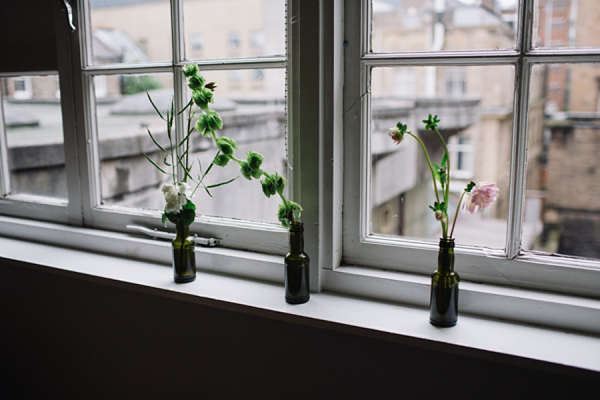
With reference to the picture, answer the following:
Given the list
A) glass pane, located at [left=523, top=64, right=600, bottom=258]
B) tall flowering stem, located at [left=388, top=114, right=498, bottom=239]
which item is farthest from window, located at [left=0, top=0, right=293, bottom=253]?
glass pane, located at [left=523, top=64, right=600, bottom=258]

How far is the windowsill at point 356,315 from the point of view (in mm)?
959

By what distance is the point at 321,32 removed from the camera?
1.19 metres

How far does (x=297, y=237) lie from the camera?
1.20 meters

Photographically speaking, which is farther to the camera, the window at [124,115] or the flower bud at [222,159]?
the window at [124,115]

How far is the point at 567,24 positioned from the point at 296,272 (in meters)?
0.80

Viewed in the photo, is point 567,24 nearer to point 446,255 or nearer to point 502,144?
point 502,144

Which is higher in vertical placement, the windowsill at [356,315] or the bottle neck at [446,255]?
the bottle neck at [446,255]

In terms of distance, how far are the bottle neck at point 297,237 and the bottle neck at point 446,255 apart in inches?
12.3

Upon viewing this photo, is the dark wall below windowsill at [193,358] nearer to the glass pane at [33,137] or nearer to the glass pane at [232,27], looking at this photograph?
the glass pane at [33,137]

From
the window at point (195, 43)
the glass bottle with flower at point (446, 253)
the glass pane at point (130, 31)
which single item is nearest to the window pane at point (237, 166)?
the window at point (195, 43)

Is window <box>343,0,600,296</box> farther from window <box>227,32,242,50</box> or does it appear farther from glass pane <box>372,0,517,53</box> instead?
window <box>227,32,242,50</box>

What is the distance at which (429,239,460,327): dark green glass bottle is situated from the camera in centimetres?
107

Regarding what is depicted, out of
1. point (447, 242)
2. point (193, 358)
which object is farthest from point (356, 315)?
point (193, 358)

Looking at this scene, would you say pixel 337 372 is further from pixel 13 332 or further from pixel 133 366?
pixel 13 332
